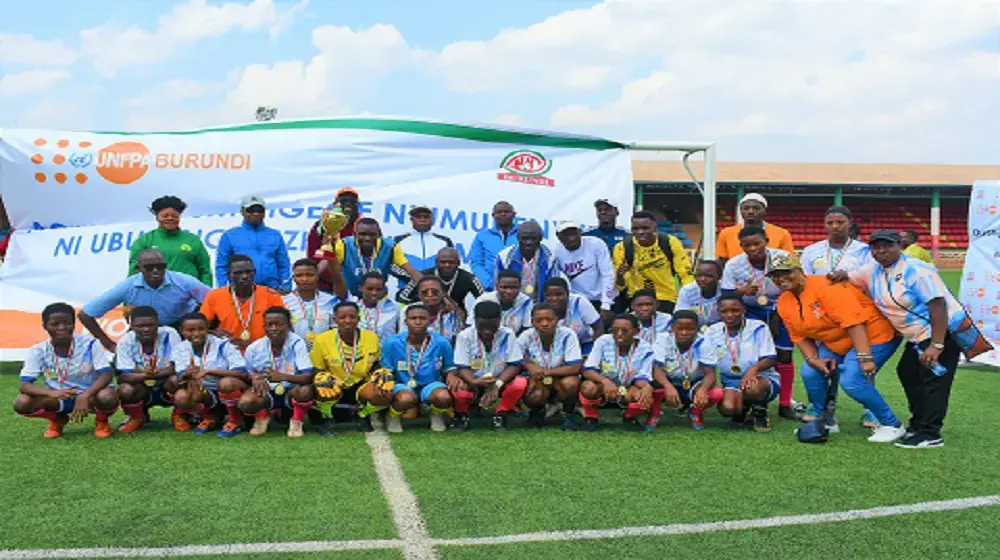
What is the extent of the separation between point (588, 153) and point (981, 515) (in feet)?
18.7

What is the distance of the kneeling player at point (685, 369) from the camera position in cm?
570

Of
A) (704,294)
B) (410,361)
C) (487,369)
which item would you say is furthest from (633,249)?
(410,361)

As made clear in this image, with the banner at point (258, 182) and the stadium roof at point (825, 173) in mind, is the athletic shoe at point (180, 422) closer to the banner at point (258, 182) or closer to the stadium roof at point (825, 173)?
the banner at point (258, 182)

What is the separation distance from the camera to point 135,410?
5660mm

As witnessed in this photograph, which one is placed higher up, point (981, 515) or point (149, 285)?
point (149, 285)

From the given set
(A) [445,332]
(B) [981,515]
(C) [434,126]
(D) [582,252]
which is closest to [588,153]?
(C) [434,126]

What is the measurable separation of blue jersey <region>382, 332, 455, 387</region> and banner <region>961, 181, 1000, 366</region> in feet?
20.5

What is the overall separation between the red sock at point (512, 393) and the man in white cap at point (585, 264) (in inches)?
48.8

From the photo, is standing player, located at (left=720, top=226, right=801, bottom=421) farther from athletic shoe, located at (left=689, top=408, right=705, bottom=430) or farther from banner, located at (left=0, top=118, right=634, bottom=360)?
banner, located at (left=0, top=118, right=634, bottom=360)

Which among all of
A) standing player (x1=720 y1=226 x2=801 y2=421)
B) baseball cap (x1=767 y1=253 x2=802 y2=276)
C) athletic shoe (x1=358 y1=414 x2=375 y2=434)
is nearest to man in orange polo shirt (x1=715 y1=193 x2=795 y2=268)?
standing player (x1=720 y1=226 x2=801 y2=421)

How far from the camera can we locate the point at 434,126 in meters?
8.71

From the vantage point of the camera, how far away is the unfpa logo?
8.32 metres

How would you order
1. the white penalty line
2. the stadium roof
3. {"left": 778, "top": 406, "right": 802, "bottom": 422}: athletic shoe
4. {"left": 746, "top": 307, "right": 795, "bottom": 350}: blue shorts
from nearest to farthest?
the white penalty line, {"left": 778, "top": 406, "right": 802, "bottom": 422}: athletic shoe, {"left": 746, "top": 307, "right": 795, "bottom": 350}: blue shorts, the stadium roof

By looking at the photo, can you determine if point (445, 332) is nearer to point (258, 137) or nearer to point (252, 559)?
point (252, 559)
